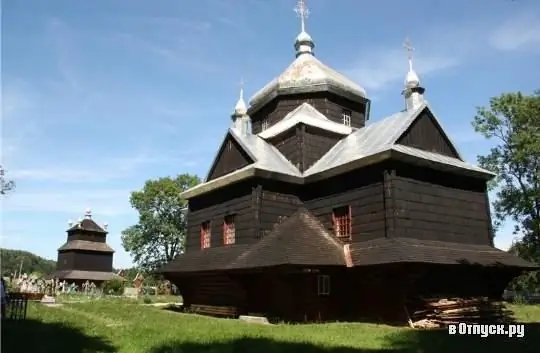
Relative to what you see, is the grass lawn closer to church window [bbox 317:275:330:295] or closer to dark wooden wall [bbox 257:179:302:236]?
church window [bbox 317:275:330:295]

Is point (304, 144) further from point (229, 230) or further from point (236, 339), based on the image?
point (236, 339)

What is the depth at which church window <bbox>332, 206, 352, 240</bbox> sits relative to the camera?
1666 centimetres

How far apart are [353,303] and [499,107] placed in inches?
944

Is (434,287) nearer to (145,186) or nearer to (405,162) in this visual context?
(405,162)

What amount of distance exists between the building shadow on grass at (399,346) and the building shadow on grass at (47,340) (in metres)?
1.46

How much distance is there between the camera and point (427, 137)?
17.8 meters

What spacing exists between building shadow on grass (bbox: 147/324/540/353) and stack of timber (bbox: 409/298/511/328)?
2.71 m

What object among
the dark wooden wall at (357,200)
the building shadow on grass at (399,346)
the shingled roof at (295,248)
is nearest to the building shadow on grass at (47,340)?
the building shadow on grass at (399,346)

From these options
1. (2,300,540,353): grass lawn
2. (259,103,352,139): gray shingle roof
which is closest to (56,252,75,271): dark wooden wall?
(259,103,352,139): gray shingle roof

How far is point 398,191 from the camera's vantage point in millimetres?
15156

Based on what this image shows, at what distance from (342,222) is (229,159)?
248 inches

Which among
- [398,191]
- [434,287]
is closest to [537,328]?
[434,287]

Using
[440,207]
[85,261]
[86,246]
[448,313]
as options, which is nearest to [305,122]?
[440,207]

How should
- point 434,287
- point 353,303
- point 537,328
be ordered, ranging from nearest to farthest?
point 537,328 → point 434,287 → point 353,303
